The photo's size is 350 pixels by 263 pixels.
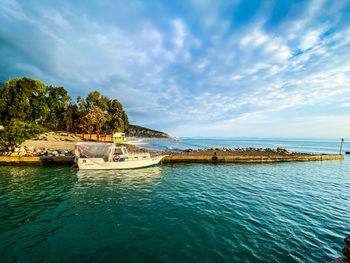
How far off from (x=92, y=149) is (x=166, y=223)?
15.2 m

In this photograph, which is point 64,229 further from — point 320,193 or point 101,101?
point 101,101

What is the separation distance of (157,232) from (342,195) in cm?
1746

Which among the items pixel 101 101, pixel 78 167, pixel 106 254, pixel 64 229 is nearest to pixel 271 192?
pixel 106 254

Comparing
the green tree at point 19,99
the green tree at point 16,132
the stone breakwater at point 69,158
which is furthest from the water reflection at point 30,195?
the green tree at point 19,99

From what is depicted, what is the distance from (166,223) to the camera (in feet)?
22.9

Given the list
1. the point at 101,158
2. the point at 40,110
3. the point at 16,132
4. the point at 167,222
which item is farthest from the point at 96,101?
the point at 167,222

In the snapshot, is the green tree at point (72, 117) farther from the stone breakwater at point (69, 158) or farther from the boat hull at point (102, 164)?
the boat hull at point (102, 164)

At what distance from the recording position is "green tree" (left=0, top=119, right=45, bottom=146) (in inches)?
718

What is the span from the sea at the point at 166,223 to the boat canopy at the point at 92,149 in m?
5.25

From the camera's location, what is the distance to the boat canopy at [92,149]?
17.2 metres

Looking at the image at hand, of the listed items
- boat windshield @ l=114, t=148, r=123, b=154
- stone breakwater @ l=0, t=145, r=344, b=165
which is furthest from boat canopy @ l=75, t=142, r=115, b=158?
stone breakwater @ l=0, t=145, r=344, b=165

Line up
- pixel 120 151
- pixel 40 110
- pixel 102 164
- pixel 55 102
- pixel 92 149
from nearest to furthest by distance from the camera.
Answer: pixel 102 164 → pixel 92 149 → pixel 120 151 → pixel 40 110 → pixel 55 102

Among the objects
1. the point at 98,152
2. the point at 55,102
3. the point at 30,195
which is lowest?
the point at 30,195

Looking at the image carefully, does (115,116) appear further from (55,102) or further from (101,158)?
(101,158)
